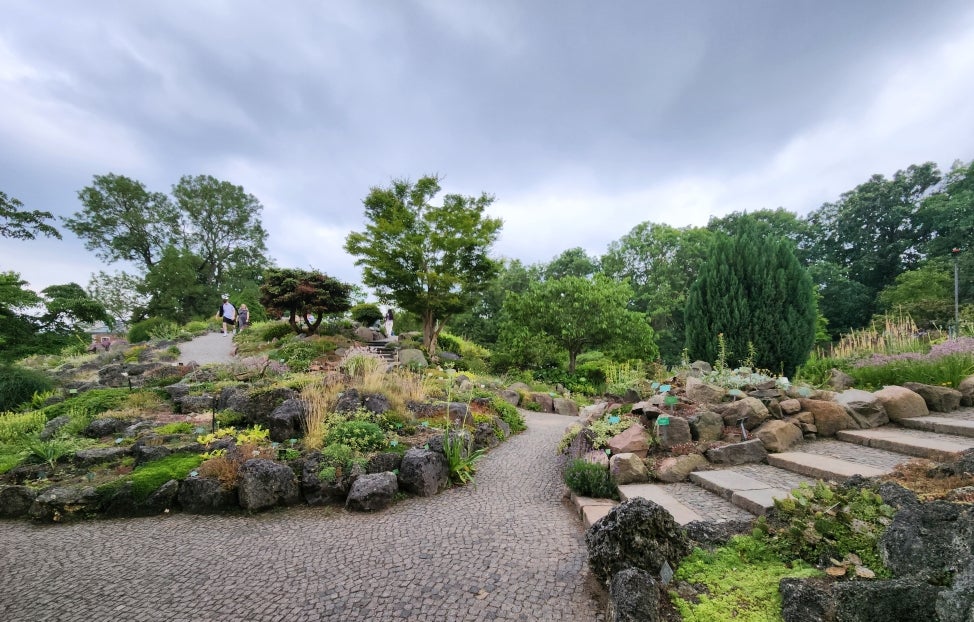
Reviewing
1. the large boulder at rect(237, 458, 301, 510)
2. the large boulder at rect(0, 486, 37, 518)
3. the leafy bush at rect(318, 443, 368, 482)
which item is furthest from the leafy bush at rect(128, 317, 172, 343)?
the leafy bush at rect(318, 443, 368, 482)

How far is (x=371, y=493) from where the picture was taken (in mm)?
3824

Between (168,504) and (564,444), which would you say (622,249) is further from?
(168,504)

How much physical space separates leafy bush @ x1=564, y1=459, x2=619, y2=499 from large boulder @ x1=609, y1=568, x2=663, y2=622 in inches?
69.9

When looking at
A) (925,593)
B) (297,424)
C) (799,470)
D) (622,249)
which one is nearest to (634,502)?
(925,593)

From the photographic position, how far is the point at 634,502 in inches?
96.3

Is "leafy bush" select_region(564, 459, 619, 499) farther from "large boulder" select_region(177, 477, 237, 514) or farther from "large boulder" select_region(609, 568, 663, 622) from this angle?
"large boulder" select_region(177, 477, 237, 514)

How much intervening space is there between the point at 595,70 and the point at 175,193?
32304mm

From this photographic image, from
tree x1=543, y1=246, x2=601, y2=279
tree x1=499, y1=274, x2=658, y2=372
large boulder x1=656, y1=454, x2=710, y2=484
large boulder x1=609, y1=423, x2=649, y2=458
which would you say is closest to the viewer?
large boulder x1=656, y1=454, x2=710, y2=484

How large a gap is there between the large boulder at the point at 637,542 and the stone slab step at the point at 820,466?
1.77m

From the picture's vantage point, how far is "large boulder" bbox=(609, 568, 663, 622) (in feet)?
6.11

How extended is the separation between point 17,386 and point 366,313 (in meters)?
11.7

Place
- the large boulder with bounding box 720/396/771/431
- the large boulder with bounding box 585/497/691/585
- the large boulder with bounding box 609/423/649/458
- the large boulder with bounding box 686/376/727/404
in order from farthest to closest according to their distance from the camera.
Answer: the large boulder with bounding box 686/376/727/404 → the large boulder with bounding box 720/396/771/431 → the large boulder with bounding box 609/423/649/458 → the large boulder with bounding box 585/497/691/585

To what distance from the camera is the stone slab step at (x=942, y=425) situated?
3.80 m

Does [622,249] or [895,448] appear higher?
[622,249]
